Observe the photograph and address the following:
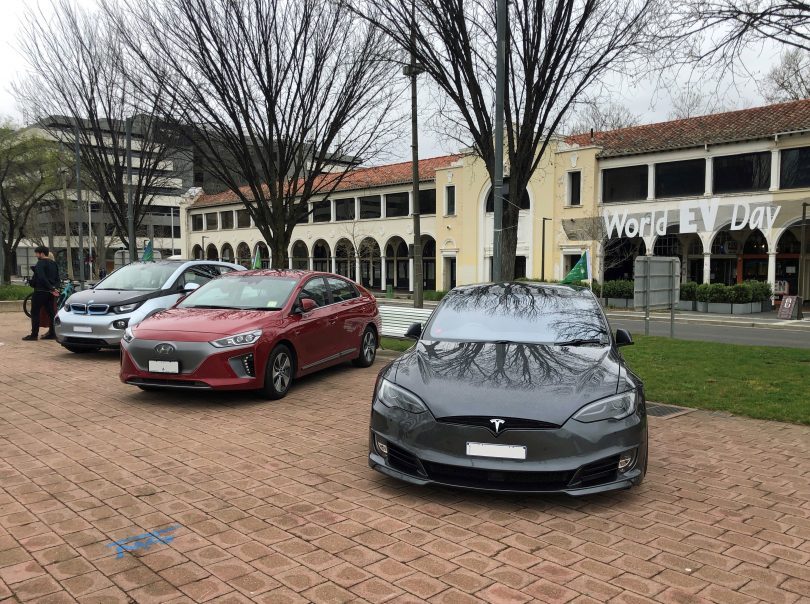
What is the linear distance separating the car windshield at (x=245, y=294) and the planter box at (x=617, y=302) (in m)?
26.4

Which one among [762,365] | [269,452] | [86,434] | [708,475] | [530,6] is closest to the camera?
[708,475]

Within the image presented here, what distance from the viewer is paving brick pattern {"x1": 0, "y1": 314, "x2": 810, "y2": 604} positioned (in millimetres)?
3080

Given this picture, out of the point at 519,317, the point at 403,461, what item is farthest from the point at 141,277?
the point at 403,461

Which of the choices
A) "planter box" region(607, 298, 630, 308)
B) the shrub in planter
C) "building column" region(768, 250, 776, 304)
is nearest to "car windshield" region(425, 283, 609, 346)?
the shrub in planter

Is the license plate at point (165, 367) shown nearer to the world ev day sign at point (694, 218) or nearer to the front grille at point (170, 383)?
the front grille at point (170, 383)

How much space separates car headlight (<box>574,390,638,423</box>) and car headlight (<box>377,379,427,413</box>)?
1.02 metres

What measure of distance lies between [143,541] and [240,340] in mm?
3525

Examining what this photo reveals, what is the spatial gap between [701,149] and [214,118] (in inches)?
1021

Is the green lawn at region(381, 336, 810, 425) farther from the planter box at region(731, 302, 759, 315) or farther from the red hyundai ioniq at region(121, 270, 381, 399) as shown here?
the planter box at region(731, 302, 759, 315)

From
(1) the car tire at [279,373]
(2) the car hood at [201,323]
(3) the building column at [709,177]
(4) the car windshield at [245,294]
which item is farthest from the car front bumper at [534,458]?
(3) the building column at [709,177]

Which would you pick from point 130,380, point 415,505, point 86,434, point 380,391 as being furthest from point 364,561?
point 130,380

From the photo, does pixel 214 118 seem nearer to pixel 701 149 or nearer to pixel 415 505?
pixel 415 505

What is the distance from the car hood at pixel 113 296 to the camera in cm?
1021

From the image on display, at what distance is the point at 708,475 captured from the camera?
483 cm
